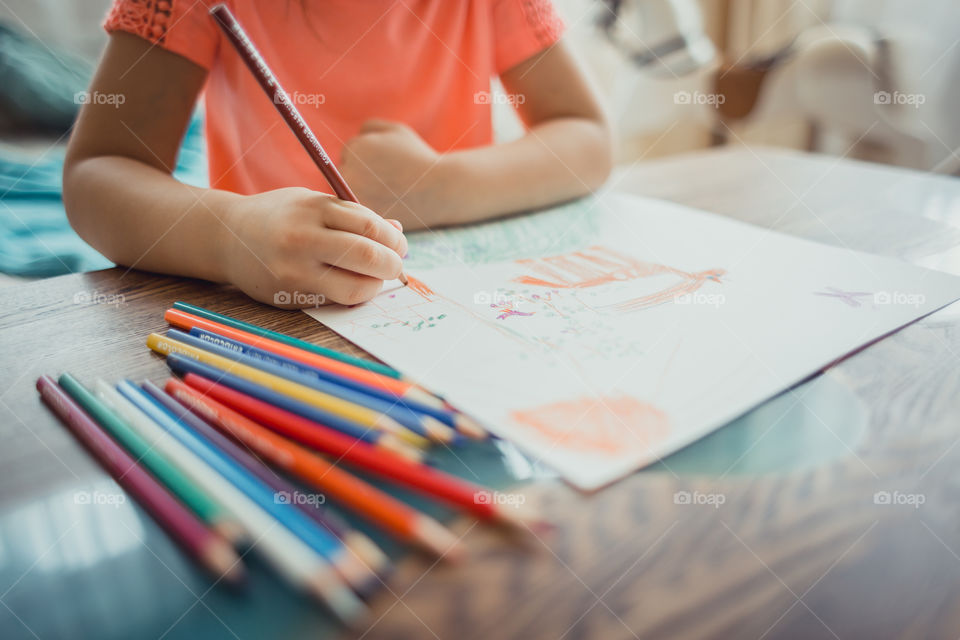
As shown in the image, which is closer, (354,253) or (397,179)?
(354,253)

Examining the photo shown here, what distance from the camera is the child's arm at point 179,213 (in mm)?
403

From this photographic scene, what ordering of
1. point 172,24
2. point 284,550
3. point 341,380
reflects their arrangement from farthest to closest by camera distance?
point 172,24 → point 341,380 → point 284,550

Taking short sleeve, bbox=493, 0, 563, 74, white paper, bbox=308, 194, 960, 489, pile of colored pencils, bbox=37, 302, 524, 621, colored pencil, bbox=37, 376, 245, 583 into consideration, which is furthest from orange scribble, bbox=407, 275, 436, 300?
short sleeve, bbox=493, 0, 563, 74

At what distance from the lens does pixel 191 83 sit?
576mm

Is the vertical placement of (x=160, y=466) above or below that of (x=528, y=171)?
above

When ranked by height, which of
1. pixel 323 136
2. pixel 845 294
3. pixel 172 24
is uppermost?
pixel 172 24

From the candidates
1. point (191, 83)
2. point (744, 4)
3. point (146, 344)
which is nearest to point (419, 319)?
point (146, 344)

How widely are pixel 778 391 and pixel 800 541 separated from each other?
10 cm

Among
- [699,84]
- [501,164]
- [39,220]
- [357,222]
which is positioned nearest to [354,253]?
[357,222]

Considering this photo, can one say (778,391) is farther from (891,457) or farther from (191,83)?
(191,83)

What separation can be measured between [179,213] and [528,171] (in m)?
0.32

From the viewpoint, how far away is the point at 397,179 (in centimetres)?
57

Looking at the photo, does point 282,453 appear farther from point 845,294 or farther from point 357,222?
point 845,294

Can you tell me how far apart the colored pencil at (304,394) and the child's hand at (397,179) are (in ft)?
0.88
